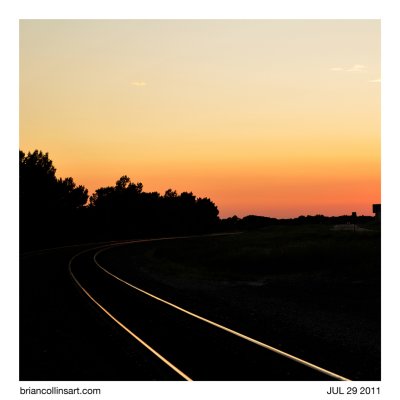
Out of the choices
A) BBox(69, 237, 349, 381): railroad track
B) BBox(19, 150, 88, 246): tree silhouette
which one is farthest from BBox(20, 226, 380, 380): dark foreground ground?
BBox(19, 150, 88, 246): tree silhouette

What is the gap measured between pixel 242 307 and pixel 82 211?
65.5 m

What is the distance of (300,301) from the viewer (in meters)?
22.0

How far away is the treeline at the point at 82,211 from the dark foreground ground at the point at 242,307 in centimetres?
2506

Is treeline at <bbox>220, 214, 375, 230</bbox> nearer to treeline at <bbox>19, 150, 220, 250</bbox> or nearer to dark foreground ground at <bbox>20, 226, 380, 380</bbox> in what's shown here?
treeline at <bbox>19, 150, 220, 250</bbox>

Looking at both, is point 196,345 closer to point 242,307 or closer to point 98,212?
point 242,307

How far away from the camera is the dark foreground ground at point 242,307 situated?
1244 centimetres

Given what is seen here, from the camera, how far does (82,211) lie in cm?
8362

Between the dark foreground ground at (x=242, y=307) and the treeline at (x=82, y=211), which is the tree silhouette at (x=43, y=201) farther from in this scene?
the dark foreground ground at (x=242, y=307)

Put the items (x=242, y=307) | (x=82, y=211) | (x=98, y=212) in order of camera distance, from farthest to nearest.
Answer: (x=98, y=212) → (x=82, y=211) → (x=242, y=307)

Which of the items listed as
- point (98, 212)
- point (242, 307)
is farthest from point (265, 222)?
point (242, 307)

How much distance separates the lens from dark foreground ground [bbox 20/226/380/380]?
1244cm
